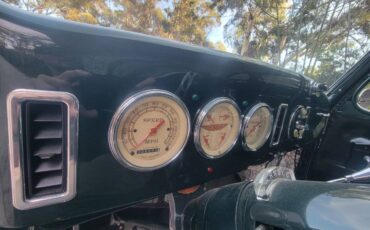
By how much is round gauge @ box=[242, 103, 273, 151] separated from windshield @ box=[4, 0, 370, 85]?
15.2 ft

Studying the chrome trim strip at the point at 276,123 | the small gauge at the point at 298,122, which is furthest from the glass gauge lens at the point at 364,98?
the chrome trim strip at the point at 276,123

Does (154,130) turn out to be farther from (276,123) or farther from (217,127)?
(276,123)

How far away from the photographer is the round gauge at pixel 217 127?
3.92 feet

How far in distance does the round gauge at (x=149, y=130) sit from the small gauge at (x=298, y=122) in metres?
0.82

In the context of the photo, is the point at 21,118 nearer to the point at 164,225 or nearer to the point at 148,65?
the point at 148,65

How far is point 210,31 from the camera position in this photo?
16.6 m

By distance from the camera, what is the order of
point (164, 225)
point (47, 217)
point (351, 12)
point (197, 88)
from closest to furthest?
point (47, 217), point (197, 88), point (164, 225), point (351, 12)

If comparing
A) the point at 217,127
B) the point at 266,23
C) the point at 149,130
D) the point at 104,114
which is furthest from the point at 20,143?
the point at 266,23

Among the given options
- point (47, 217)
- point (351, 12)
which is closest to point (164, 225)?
point (47, 217)

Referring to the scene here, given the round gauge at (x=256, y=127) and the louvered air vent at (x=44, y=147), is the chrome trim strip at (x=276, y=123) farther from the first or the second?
the louvered air vent at (x=44, y=147)

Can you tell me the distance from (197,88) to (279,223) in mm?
548

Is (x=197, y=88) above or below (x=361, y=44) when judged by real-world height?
below

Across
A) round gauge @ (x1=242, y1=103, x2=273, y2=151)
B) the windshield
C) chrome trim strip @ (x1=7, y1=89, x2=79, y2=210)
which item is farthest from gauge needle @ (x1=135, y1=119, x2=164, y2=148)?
the windshield

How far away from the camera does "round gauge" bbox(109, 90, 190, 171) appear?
967 millimetres
